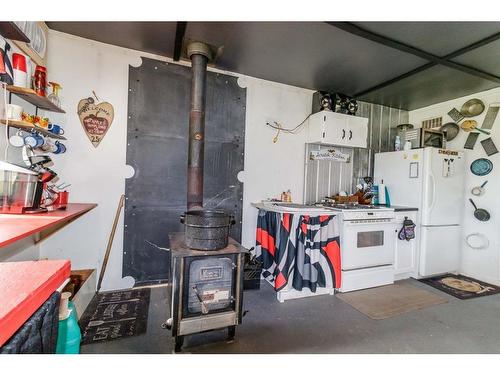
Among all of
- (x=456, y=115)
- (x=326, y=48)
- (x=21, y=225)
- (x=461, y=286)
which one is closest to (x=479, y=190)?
(x=456, y=115)

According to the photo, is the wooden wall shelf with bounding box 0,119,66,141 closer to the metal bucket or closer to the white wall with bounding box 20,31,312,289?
the white wall with bounding box 20,31,312,289

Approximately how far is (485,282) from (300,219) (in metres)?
2.66

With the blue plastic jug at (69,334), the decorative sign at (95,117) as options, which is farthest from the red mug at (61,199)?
the blue plastic jug at (69,334)

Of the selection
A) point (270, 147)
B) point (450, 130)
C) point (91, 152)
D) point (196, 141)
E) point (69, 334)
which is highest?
point (450, 130)

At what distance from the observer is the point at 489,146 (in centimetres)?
312

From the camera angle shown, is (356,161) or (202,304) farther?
(356,161)

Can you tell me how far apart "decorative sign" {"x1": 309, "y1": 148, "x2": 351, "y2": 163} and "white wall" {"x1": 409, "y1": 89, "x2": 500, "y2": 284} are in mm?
1551

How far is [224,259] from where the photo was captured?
1.79 m

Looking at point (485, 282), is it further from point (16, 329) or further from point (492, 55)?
point (16, 329)

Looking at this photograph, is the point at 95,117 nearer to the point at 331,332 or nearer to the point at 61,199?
the point at 61,199

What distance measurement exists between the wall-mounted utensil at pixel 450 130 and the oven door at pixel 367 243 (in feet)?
5.77

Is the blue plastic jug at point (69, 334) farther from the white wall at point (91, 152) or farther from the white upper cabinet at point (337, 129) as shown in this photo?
the white upper cabinet at point (337, 129)

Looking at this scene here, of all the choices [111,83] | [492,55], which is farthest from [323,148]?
[111,83]

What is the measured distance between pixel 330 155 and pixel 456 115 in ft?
6.14
